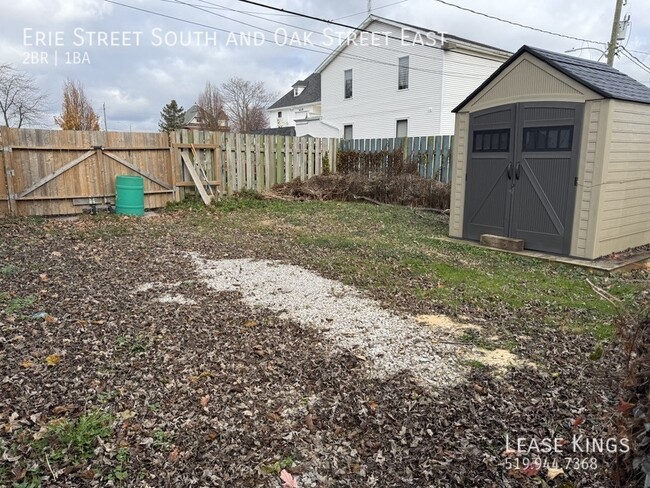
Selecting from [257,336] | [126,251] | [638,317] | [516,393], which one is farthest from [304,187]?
[638,317]

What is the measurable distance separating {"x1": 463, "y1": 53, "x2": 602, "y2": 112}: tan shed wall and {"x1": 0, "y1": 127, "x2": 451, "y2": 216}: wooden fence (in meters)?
4.56

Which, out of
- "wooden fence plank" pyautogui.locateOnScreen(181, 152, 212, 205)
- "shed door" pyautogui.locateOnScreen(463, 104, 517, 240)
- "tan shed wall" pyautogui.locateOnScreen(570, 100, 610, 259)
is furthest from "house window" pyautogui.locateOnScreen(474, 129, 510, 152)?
"wooden fence plank" pyautogui.locateOnScreen(181, 152, 212, 205)

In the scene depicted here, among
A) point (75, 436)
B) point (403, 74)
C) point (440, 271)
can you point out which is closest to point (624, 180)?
point (440, 271)

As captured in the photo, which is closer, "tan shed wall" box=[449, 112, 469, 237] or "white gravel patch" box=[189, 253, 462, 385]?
"white gravel patch" box=[189, 253, 462, 385]

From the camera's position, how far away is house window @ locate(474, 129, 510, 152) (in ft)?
21.2

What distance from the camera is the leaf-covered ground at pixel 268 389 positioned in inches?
79.2

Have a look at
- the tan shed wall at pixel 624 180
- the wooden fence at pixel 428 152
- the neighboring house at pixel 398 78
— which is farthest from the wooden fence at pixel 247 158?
the tan shed wall at pixel 624 180

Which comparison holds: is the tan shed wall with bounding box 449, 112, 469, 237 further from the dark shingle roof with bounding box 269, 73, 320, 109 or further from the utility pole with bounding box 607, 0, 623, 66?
the dark shingle roof with bounding box 269, 73, 320, 109

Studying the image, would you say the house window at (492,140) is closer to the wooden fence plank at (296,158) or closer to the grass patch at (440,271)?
the grass patch at (440,271)

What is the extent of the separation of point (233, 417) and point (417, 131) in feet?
59.1

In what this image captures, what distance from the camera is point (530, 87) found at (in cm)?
603

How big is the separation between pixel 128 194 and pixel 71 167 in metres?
1.16

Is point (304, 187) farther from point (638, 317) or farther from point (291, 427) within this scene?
point (638, 317)

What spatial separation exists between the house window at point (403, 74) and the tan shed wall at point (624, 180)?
1416 centimetres
